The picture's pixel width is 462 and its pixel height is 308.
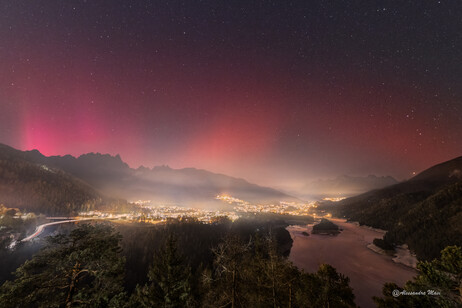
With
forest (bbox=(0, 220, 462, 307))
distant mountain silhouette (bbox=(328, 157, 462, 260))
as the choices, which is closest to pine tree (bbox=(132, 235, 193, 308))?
forest (bbox=(0, 220, 462, 307))

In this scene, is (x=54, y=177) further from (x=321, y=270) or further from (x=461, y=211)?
(x=461, y=211)

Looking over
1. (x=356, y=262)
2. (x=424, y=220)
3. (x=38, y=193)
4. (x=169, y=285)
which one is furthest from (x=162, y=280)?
(x=38, y=193)

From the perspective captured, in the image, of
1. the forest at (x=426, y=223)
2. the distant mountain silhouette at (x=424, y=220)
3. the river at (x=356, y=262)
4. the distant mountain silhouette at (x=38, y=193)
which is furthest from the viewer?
the distant mountain silhouette at (x=38, y=193)

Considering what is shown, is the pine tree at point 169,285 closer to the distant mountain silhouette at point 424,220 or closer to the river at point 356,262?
the river at point 356,262

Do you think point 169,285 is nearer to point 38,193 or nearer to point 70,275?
point 70,275

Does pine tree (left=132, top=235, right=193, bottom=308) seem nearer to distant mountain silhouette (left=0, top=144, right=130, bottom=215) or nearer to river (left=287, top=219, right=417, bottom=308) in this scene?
river (left=287, top=219, right=417, bottom=308)

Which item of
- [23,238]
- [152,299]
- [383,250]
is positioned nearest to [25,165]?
[23,238]

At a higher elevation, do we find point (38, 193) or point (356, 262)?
point (38, 193)

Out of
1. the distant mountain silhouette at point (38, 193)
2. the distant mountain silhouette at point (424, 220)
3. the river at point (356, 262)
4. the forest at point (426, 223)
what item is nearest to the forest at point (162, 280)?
the river at point (356, 262)
